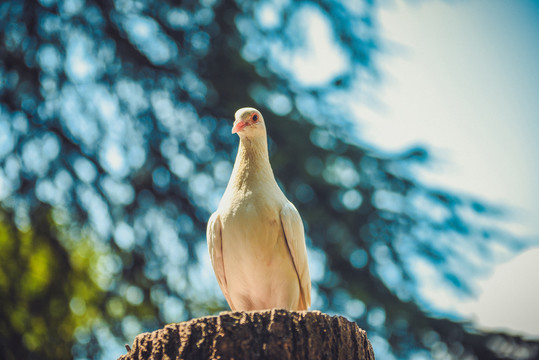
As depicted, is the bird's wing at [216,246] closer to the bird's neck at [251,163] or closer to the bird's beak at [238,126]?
the bird's neck at [251,163]

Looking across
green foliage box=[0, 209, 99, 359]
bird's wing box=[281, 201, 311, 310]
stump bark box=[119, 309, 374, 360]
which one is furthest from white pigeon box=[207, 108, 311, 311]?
green foliage box=[0, 209, 99, 359]

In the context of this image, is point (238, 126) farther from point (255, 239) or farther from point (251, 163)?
point (255, 239)

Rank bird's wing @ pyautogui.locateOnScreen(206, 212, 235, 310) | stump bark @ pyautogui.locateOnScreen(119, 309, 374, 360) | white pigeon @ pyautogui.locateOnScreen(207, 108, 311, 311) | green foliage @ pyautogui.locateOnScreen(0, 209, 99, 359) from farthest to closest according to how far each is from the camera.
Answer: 1. green foliage @ pyautogui.locateOnScreen(0, 209, 99, 359)
2. bird's wing @ pyautogui.locateOnScreen(206, 212, 235, 310)
3. white pigeon @ pyautogui.locateOnScreen(207, 108, 311, 311)
4. stump bark @ pyautogui.locateOnScreen(119, 309, 374, 360)

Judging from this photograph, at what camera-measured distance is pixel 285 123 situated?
6441mm

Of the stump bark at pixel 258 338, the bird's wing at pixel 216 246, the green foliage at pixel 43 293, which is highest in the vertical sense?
the bird's wing at pixel 216 246

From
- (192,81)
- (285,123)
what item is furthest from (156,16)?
(285,123)

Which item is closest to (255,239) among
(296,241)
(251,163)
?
(296,241)

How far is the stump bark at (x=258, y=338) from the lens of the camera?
226 cm

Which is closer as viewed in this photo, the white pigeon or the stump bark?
the stump bark

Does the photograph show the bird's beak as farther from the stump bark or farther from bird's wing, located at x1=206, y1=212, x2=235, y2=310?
the stump bark

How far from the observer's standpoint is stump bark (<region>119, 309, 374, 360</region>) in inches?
88.8

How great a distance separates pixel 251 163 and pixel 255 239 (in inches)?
19.0

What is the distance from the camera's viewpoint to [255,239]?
2.96 m

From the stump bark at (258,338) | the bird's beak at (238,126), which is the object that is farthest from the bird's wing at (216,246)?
the stump bark at (258,338)
